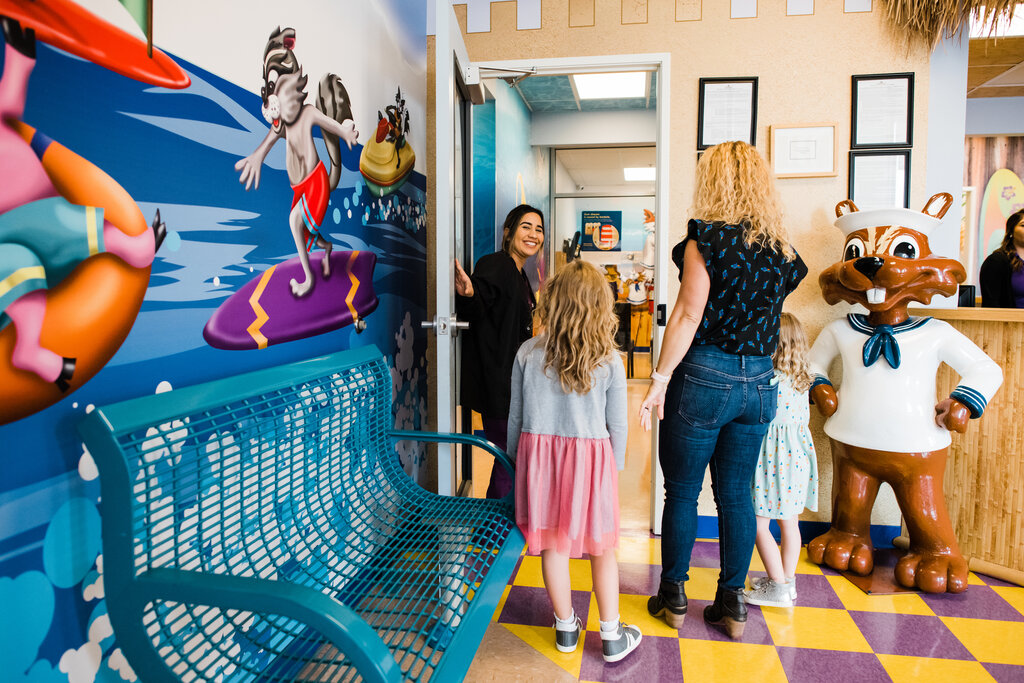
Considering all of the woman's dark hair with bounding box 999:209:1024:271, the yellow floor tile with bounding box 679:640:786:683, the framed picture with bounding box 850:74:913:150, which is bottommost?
the yellow floor tile with bounding box 679:640:786:683

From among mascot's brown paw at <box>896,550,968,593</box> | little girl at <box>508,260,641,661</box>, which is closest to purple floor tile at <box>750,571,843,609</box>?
mascot's brown paw at <box>896,550,968,593</box>

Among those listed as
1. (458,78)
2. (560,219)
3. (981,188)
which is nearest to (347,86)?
(458,78)

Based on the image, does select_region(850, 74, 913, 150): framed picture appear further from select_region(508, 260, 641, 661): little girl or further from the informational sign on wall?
the informational sign on wall

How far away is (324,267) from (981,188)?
243 inches

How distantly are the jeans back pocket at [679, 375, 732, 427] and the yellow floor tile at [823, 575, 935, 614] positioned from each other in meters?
0.99

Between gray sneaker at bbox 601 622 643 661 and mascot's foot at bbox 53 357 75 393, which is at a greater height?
mascot's foot at bbox 53 357 75 393

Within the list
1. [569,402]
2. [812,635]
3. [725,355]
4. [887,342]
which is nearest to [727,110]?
[887,342]

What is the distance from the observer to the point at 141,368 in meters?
1.12

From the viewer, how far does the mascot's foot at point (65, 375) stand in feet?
3.08

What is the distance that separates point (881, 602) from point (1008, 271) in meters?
1.68

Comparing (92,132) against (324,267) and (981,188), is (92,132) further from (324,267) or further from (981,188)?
(981,188)

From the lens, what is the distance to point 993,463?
2.41 meters

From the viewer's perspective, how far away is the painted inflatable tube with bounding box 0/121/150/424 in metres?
0.87

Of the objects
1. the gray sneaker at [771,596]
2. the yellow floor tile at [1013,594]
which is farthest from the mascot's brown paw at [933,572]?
the gray sneaker at [771,596]
